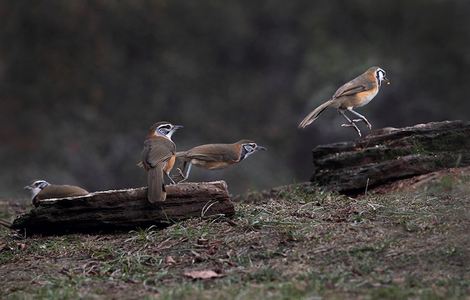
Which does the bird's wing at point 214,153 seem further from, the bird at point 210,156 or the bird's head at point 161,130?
→ the bird's head at point 161,130

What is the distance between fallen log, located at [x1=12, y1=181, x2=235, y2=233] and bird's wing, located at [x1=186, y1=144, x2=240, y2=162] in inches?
77.0

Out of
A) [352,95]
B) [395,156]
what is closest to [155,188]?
[395,156]

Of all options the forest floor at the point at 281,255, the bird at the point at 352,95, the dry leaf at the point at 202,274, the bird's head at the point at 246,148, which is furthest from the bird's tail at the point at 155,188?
the bird at the point at 352,95

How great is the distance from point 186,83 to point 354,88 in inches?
387

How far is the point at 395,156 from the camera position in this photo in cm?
938

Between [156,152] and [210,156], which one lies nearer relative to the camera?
[156,152]

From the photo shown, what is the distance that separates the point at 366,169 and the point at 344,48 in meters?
10.9

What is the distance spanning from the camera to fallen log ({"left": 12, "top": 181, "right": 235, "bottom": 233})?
802 centimetres

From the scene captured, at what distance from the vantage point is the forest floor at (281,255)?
6.18 metres

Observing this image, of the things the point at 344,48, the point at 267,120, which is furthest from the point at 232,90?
the point at 344,48

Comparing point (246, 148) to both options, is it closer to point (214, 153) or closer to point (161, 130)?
point (214, 153)

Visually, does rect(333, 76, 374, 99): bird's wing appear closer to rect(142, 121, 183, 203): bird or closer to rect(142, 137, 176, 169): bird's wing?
rect(142, 121, 183, 203): bird

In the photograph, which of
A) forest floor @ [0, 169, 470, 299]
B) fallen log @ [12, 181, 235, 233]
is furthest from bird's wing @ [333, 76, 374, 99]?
fallen log @ [12, 181, 235, 233]

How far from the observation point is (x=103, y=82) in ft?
66.5
